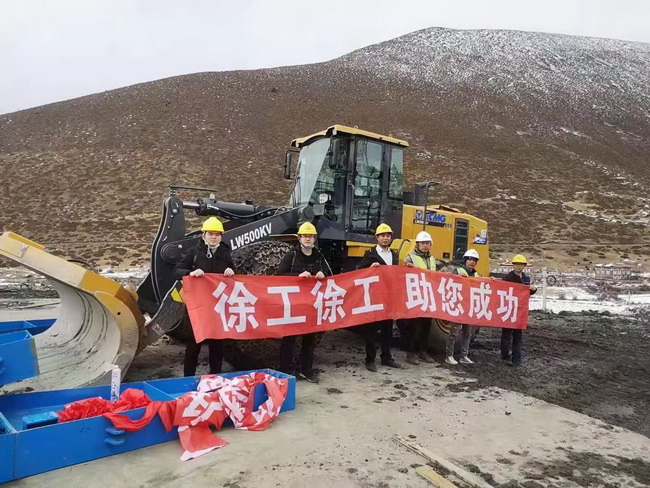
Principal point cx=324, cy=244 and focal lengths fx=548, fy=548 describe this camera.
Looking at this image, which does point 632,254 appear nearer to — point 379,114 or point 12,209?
point 379,114

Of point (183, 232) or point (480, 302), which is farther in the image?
point (480, 302)

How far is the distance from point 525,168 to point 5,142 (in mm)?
37566

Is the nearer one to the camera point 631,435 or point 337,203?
point 631,435

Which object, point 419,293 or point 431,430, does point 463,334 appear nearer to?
point 419,293

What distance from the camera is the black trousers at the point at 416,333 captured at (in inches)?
299

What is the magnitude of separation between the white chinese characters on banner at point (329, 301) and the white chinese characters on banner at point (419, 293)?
942mm

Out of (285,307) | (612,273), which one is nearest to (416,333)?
(285,307)

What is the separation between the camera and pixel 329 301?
6.41 metres

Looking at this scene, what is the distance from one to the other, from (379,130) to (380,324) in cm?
3623

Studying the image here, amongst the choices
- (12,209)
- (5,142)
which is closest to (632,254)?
(12,209)

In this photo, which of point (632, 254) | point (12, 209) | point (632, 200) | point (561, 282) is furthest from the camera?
point (632, 200)

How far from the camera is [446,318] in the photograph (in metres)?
7.22

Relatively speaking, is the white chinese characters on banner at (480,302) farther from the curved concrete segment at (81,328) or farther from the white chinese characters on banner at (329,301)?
the curved concrete segment at (81,328)

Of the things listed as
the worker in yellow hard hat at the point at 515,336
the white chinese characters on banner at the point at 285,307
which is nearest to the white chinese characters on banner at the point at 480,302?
the worker in yellow hard hat at the point at 515,336
